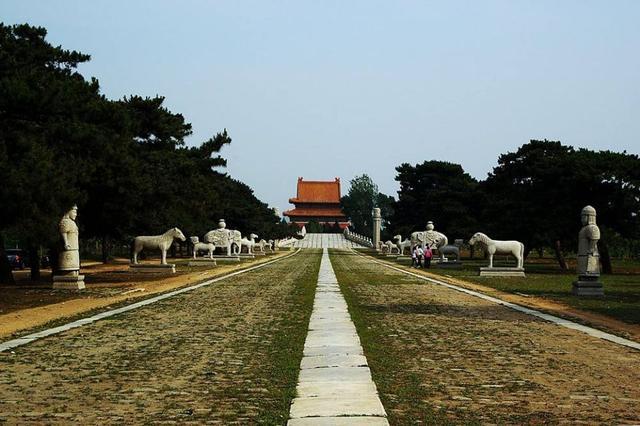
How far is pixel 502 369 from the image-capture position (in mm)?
9000

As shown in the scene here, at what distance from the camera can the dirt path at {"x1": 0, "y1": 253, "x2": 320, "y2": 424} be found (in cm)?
675

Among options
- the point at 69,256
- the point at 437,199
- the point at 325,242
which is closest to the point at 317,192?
the point at 325,242

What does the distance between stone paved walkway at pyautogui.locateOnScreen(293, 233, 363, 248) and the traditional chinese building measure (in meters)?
18.0

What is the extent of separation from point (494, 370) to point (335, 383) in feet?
7.01

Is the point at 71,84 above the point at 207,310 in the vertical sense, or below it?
above

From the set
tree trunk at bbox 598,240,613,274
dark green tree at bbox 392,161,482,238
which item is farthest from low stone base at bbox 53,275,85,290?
dark green tree at bbox 392,161,482,238

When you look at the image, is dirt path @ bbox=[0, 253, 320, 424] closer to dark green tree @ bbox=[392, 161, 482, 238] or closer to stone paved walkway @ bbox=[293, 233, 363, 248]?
dark green tree @ bbox=[392, 161, 482, 238]

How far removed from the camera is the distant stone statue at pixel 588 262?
23.2 m

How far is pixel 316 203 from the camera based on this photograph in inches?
5630

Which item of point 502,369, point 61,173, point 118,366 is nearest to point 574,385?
point 502,369

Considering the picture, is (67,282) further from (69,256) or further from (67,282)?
(69,256)

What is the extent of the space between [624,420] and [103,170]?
2235 cm

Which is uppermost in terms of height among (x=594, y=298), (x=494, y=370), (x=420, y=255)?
(x=420, y=255)

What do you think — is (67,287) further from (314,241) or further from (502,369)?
(314,241)
